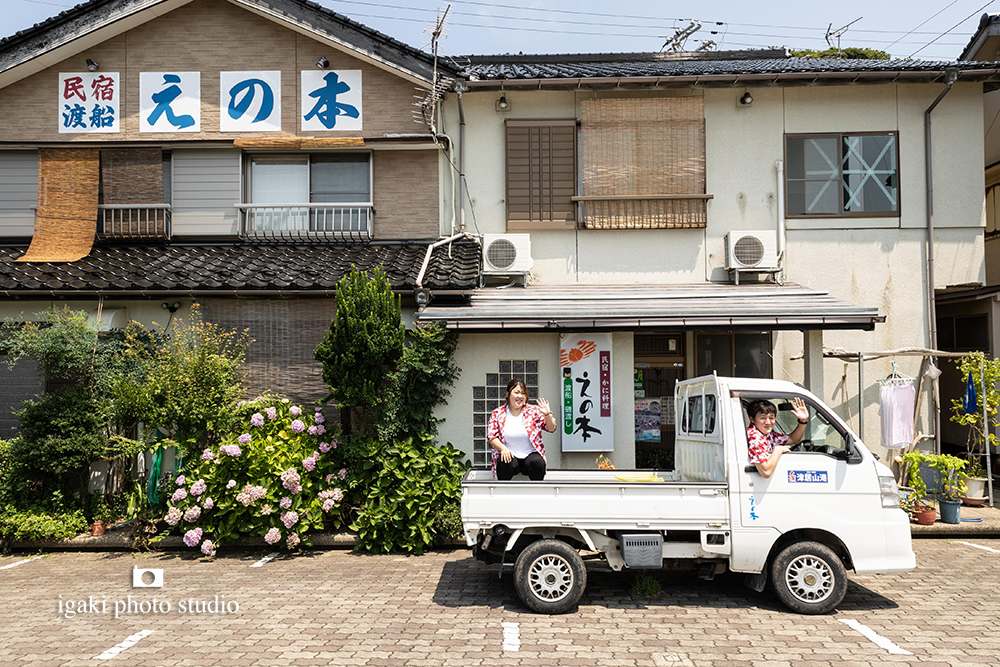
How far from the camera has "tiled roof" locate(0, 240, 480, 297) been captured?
32.0 ft

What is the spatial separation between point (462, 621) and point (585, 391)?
4.46 m

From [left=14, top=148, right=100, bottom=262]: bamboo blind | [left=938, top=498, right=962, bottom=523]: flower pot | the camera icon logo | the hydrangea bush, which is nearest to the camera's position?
the camera icon logo

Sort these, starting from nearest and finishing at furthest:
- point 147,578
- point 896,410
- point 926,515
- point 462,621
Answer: point 462,621
point 147,578
point 926,515
point 896,410

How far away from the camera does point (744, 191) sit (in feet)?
37.6

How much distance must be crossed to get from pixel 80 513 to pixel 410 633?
6123 mm

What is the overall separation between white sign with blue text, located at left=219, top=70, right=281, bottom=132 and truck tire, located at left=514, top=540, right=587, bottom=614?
9009 millimetres

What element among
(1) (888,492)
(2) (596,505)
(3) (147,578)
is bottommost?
(3) (147,578)

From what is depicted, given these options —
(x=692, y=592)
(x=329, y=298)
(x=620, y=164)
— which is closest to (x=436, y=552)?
(x=692, y=592)

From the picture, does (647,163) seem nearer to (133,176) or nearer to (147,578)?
(133,176)

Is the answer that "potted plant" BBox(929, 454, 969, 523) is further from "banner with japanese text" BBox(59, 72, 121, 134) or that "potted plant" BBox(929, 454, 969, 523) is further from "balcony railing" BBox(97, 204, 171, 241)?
"banner with japanese text" BBox(59, 72, 121, 134)

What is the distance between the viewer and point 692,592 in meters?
6.80

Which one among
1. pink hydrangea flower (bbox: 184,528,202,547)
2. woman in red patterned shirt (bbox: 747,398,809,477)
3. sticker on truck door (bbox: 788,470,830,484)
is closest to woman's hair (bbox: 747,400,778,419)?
woman in red patterned shirt (bbox: 747,398,809,477)

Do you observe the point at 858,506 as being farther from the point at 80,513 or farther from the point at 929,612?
the point at 80,513

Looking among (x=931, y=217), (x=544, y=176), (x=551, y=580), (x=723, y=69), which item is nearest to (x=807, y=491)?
(x=551, y=580)
